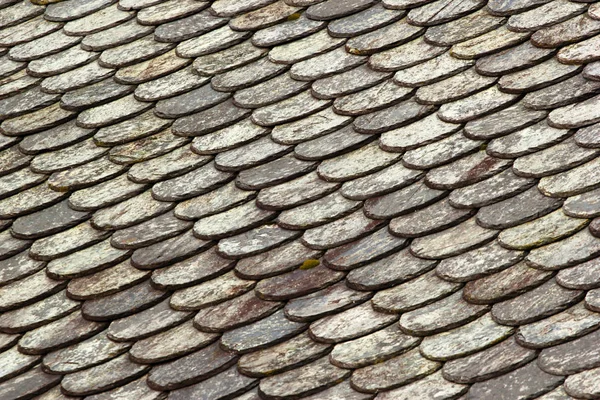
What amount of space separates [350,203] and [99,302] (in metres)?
0.98

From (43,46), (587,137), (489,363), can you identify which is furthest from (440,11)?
(43,46)

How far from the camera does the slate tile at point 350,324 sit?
3.91 meters

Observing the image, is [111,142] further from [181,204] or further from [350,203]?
[350,203]

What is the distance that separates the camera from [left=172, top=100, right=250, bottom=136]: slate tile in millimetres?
4582

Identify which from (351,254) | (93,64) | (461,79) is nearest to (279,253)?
(351,254)

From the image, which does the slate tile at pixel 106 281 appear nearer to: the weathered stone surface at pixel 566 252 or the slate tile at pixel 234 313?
the slate tile at pixel 234 313

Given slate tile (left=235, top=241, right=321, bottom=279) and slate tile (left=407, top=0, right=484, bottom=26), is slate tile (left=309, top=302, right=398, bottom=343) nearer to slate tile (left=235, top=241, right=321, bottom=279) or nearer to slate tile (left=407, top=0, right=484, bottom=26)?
slate tile (left=235, top=241, right=321, bottom=279)

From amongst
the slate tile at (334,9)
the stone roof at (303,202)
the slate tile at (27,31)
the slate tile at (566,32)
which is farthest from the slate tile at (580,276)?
the slate tile at (27,31)

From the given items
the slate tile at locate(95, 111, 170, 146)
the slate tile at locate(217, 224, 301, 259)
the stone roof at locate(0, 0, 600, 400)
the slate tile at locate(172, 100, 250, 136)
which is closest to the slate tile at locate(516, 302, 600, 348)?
the stone roof at locate(0, 0, 600, 400)

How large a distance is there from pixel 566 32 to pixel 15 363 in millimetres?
2374

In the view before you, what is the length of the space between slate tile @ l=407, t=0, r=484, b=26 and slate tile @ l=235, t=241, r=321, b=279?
1088 millimetres

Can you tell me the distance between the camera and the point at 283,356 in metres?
3.92

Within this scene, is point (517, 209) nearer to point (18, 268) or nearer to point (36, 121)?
point (18, 268)

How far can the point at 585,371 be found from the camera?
11.6 feet
